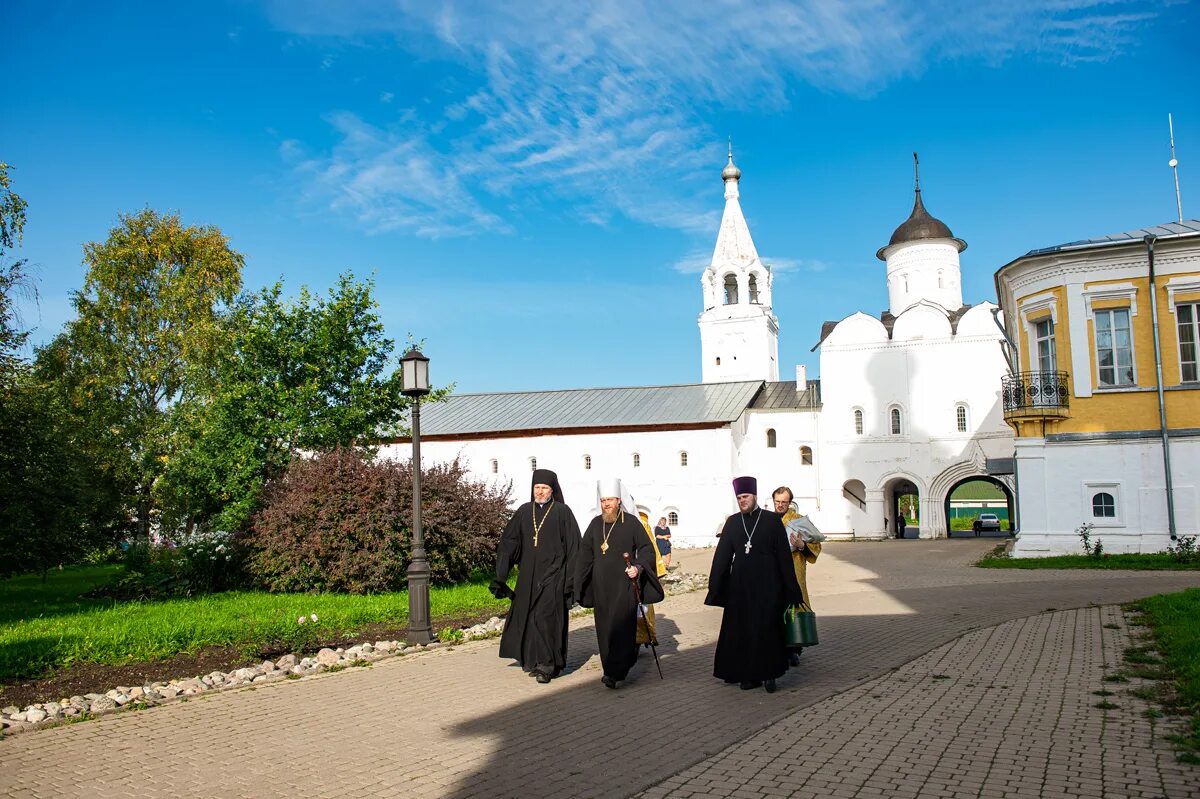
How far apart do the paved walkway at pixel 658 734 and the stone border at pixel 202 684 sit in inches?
10.1

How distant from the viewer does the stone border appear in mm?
6844

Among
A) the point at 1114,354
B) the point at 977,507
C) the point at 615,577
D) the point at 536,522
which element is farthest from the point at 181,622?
the point at 977,507

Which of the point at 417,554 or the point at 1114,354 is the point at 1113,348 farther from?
the point at 417,554

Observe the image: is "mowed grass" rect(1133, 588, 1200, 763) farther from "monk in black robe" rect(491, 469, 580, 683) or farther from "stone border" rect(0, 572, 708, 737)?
"stone border" rect(0, 572, 708, 737)

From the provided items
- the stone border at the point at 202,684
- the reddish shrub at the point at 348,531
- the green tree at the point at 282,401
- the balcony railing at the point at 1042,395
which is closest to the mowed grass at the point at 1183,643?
the stone border at the point at 202,684

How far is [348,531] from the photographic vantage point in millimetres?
16156

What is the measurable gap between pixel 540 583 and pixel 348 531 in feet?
28.7

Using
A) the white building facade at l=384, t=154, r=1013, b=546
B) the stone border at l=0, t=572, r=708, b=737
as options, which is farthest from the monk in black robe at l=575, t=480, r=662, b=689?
the white building facade at l=384, t=154, r=1013, b=546

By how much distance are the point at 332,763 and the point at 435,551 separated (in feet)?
38.3

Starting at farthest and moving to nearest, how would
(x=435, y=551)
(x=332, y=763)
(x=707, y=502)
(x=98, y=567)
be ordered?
(x=707, y=502)
(x=98, y=567)
(x=435, y=551)
(x=332, y=763)

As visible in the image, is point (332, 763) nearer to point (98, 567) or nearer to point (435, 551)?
point (435, 551)

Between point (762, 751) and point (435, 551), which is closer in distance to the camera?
point (762, 751)

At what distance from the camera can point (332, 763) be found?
5.61m

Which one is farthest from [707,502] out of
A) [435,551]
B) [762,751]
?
[762,751]
